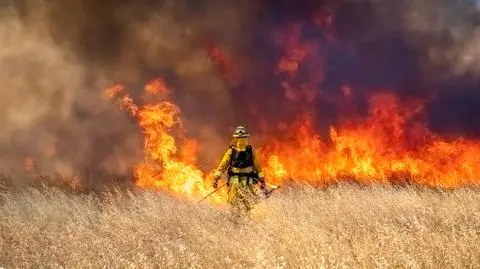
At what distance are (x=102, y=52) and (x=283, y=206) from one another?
1091 cm

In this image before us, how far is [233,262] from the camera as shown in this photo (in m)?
5.24

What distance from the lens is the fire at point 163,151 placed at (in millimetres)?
14086

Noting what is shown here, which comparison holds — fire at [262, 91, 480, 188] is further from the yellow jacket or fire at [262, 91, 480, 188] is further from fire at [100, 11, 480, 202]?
the yellow jacket

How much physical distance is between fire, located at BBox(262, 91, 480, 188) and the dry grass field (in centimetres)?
503

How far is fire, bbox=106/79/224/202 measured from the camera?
14.1 meters

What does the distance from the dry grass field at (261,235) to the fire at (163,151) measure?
4110mm

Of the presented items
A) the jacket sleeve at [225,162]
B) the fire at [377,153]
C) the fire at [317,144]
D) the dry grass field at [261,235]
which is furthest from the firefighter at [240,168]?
the fire at [377,153]

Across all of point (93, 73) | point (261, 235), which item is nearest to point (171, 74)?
point (93, 73)

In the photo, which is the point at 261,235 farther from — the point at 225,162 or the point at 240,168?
the point at 225,162

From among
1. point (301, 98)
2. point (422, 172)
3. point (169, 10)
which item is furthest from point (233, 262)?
point (169, 10)

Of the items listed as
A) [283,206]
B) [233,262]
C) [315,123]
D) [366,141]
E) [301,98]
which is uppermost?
[301,98]

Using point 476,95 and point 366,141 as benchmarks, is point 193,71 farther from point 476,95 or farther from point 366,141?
point 476,95

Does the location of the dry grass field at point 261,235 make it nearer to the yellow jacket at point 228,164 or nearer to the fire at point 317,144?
the yellow jacket at point 228,164

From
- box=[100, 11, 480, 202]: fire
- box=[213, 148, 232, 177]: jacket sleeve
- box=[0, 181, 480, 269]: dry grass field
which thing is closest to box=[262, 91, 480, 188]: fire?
box=[100, 11, 480, 202]: fire
